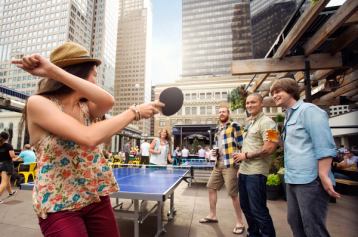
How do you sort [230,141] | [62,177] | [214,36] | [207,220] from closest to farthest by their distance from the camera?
[62,177]
[230,141]
[207,220]
[214,36]

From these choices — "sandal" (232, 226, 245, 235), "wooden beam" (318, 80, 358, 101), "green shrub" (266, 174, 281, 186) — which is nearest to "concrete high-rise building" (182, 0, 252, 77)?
"wooden beam" (318, 80, 358, 101)

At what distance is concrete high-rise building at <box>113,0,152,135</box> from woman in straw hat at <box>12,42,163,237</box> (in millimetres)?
136160

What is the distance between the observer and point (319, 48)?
4.26m

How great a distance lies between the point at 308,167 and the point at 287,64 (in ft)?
9.47

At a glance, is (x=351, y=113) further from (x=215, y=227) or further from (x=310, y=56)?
(x=215, y=227)

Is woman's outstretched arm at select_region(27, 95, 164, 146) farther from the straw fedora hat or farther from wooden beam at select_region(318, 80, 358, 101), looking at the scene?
wooden beam at select_region(318, 80, 358, 101)

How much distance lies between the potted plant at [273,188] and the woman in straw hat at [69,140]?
571cm

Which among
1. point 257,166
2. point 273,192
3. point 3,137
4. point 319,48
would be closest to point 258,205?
point 257,166

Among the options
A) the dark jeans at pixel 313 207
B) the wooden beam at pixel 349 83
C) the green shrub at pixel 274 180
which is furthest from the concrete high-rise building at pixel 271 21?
the dark jeans at pixel 313 207

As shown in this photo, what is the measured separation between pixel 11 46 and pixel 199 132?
10356cm

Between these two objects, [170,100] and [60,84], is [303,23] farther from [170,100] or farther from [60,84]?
[60,84]

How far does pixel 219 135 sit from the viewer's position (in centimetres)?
407

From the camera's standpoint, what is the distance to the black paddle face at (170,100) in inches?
56.3

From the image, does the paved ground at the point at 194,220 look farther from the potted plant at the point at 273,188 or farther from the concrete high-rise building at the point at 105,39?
the concrete high-rise building at the point at 105,39
